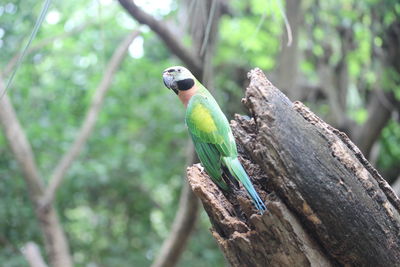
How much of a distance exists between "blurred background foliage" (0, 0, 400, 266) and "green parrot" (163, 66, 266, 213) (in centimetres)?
330

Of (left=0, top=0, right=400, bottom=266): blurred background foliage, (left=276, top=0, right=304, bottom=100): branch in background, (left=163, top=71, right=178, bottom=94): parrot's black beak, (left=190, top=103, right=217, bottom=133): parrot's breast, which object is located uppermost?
(left=190, top=103, right=217, bottom=133): parrot's breast

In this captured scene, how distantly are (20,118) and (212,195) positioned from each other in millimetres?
4680

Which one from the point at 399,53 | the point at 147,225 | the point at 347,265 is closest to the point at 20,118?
the point at 147,225

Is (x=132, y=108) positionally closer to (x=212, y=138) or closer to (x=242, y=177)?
(x=212, y=138)

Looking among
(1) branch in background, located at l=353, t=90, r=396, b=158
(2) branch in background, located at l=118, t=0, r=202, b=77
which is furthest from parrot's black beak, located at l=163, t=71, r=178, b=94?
(1) branch in background, located at l=353, t=90, r=396, b=158

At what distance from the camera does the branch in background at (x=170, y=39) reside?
3982 millimetres

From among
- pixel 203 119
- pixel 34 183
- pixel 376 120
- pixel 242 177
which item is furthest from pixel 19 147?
pixel 376 120

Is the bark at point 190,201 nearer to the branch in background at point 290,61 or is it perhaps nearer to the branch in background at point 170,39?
the branch in background at point 170,39

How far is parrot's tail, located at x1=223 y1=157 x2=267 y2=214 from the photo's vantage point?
174 cm

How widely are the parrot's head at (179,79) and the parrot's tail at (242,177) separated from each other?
474 millimetres

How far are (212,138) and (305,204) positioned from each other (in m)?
0.48

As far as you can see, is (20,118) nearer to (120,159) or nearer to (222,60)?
(120,159)

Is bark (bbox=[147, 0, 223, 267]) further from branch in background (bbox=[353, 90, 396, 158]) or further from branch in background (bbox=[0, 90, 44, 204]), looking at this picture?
branch in background (bbox=[353, 90, 396, 158])

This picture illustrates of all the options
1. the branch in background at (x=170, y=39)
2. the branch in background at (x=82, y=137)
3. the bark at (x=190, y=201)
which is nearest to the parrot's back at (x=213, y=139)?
the branch in background at (x=170, y=39)
